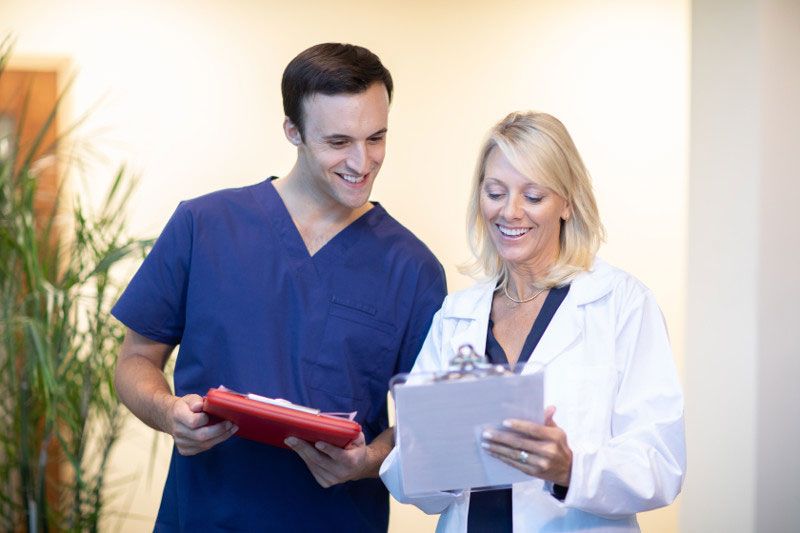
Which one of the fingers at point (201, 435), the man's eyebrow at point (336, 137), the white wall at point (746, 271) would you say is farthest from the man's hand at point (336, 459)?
the white wall at point (746, 271)

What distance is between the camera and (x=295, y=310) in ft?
6.61

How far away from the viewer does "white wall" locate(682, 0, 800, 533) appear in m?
2.56

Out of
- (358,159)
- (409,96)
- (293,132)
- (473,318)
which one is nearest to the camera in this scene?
(473,318)

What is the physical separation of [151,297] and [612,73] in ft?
8.22

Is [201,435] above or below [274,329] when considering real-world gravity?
below

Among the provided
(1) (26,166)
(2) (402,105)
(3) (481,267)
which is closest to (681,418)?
(3) (481,267)

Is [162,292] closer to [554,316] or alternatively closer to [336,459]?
[336,459]

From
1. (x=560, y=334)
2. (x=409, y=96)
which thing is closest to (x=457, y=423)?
(x=560, y=334)

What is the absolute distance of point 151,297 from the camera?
2049mm

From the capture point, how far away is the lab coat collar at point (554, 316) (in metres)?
1.73

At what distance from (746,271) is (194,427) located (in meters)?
1.50

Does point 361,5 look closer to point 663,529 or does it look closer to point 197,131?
point 197,131

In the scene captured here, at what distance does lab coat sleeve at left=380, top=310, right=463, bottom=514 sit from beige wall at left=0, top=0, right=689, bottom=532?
2065mm

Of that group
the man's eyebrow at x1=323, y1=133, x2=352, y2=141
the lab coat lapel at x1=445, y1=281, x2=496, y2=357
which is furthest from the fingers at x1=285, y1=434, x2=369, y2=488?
the man's eyebrow at x1=323, y1=133, x2=352, y2=141
